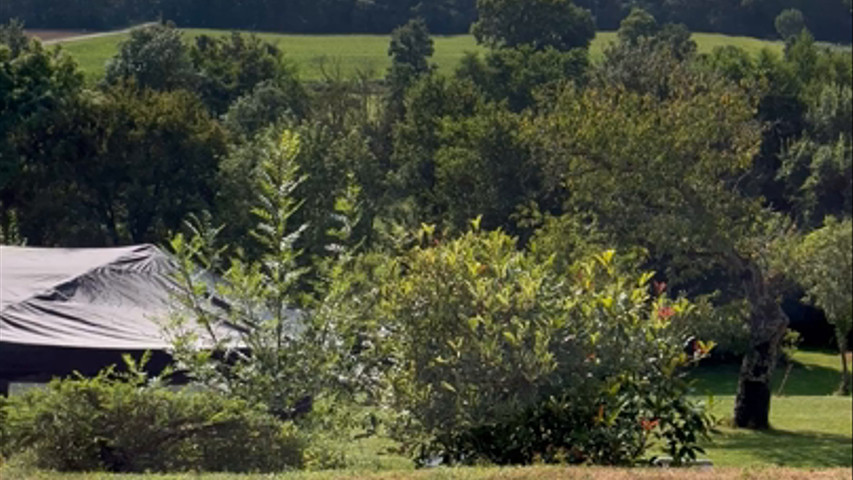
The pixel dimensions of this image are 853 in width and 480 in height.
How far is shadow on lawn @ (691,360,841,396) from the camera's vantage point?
32.3m

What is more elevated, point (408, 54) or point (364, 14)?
point (364, 14)

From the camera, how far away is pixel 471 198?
30469 mm

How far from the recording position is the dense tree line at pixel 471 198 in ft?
35.8

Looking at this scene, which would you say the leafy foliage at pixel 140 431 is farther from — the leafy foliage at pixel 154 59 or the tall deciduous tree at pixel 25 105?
the leafy foliage at pixel 154 59

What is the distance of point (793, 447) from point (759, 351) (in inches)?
87.2

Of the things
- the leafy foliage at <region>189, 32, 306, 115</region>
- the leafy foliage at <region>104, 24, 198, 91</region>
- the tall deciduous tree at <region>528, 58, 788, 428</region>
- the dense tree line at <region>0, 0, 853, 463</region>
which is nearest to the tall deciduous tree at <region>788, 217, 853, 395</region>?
the dense tree line at <region>0, 0, 853, 463</region>

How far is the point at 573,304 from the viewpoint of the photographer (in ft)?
35.9

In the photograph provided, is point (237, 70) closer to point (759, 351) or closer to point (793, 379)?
point (793, 379)

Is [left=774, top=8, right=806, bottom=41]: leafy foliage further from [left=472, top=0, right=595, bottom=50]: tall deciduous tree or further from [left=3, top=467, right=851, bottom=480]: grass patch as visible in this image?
[left=3, top=467, right=851, bottom=480]: grass patch

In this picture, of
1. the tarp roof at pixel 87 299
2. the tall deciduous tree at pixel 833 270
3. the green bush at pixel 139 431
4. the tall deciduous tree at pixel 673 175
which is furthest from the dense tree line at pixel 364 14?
the green bush at pixel 139 431

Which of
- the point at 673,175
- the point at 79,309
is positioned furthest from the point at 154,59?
the point at 79,309

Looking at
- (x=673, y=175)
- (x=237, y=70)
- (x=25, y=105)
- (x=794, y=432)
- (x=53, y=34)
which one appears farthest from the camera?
(x=237, y=70)

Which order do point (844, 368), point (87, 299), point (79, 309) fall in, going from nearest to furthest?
point (79, 309)
point (87, 299)
point (844, 368)

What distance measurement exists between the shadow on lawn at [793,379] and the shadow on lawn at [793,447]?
28.1 ft
